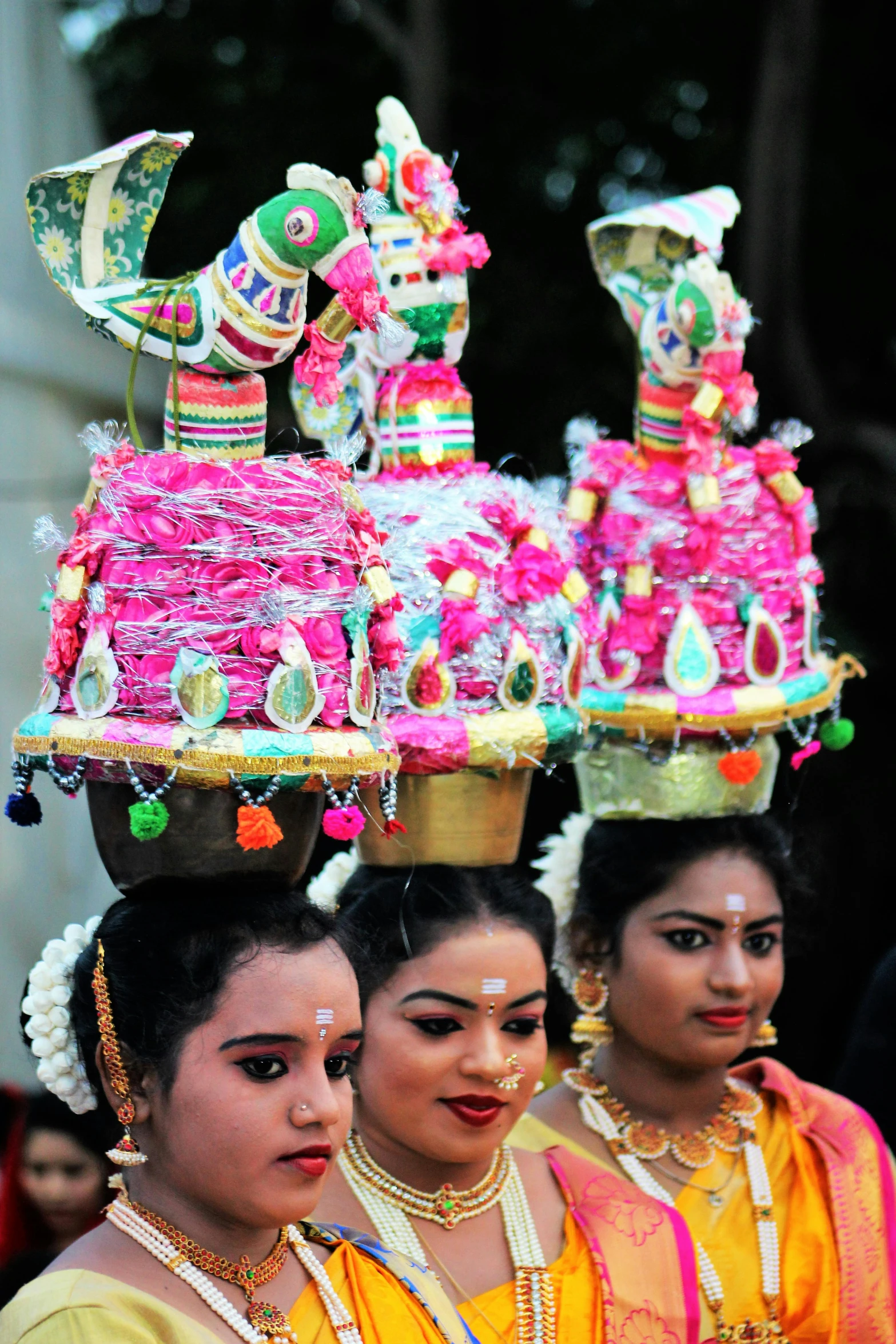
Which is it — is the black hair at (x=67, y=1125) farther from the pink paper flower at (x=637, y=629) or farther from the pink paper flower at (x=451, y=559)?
the pink paper flower at (x=451, y=559)

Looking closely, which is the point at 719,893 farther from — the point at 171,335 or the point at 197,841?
the point at 171,335

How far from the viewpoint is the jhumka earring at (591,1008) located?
3.48 meters

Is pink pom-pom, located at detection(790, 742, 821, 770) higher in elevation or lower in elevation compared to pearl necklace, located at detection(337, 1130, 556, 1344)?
Result: higher

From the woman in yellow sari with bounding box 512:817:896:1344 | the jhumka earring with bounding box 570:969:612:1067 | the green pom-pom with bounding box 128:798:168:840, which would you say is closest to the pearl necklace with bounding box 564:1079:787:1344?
the woman in yellow sari with bounding box 512:817:896:1344

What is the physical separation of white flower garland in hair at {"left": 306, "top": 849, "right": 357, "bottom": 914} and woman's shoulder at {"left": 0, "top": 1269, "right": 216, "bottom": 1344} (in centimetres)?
103

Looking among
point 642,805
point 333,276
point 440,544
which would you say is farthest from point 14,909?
point 333,276

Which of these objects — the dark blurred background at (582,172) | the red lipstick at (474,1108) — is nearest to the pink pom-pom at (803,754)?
the red lipstick at (474,1108)

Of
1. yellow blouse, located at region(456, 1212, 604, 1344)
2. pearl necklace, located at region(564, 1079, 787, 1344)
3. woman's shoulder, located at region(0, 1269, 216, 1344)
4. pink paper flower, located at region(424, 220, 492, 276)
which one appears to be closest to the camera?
woman's shoulder, located at region(0, 1269, 216, 1344)

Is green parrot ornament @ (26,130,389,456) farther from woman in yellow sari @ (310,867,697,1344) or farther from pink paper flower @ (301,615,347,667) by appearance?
woman in yellow sari @ (310,867,697,1344)

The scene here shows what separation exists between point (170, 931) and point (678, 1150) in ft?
5.19

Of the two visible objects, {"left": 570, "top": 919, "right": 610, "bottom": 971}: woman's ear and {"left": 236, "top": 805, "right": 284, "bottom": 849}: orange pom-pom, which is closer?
{"left": 236, "top": 805, "right": 284, "bottom": 849}: orange pom-pom

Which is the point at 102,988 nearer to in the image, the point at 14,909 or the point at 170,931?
the point at 170,931

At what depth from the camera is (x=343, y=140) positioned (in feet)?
20.5

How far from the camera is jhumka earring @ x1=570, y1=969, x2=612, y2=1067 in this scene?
3.48 meters
